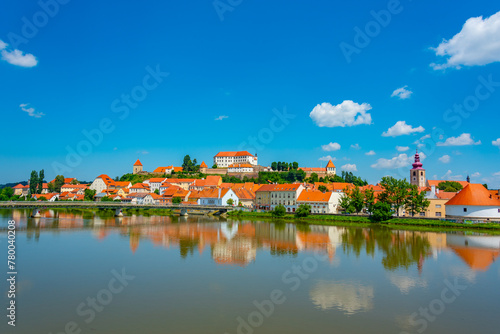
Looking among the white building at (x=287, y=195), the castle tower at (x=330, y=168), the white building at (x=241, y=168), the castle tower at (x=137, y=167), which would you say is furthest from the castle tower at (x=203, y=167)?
the white building at (x=287, y=195)

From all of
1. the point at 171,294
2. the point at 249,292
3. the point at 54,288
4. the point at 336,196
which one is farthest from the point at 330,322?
the point at 336,196

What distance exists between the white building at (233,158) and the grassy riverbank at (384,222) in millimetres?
58983

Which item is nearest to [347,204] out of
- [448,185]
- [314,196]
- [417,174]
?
[314,196]

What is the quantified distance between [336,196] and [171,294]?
A: 36.6 meters

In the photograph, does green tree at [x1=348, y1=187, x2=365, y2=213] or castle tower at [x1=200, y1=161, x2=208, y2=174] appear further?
castle tower at [x1=200, y1=161, x2=208, y2=174]

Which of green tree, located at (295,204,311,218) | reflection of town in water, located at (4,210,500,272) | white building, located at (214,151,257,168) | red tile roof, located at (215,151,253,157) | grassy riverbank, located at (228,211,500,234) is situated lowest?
reflection of town in water, located at (4,210,500,272)

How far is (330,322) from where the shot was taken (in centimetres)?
1104

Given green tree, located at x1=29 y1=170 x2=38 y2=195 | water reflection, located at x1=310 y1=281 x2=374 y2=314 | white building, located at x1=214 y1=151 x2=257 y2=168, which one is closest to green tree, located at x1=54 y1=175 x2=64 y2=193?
green tree, located at x1=29 y1=170 x2=38 y2=195

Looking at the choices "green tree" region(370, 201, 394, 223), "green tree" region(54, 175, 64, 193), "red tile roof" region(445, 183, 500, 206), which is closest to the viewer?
"red tile roof" region(445, 183, 500, 206)

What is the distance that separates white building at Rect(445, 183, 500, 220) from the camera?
34062mm

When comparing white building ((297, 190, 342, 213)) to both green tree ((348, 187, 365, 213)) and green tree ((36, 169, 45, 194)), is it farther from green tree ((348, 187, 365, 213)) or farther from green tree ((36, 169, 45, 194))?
green tree ((36, 169, 45, 194))

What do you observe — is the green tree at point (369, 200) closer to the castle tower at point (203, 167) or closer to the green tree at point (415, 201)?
the green tree at point (415, 201)

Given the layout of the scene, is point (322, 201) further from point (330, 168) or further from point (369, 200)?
point (330, 168)

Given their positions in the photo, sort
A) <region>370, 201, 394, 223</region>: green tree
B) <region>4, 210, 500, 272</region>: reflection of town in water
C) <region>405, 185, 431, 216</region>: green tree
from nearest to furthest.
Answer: <region>4, 210, 500, 272</region>: reflection of town in water → <region>370, 201, 394, 223</region>: green tree → <region>405, 185, 431, 216</region>: green tree
